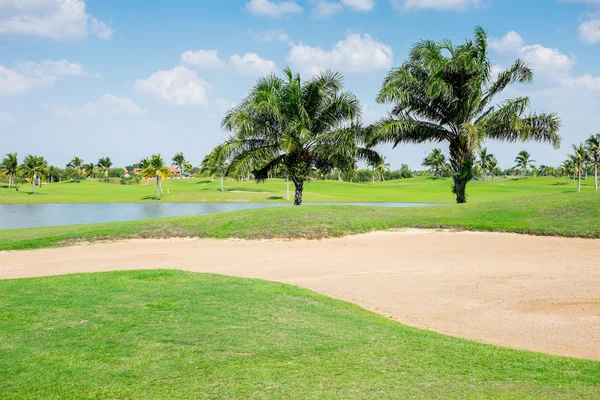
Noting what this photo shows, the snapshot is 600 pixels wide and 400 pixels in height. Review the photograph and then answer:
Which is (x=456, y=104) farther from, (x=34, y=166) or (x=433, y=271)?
(x=34, y=166)

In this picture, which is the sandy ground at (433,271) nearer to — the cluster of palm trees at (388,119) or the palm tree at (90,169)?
the cluster of palm trees at (388,119)

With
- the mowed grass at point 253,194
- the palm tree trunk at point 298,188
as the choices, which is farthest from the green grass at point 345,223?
the mowed grass at point 253,194

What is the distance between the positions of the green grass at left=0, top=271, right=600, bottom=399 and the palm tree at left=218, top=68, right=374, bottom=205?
63.8 feet

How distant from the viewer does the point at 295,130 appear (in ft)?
90.1

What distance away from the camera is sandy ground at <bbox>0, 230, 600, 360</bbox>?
926 cm

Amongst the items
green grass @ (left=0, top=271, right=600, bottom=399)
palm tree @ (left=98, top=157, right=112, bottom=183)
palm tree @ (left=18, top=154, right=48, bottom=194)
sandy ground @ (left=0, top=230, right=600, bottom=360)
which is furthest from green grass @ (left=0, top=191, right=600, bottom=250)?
palm tree @ (left=98, top=157, right=112, bottom=183)

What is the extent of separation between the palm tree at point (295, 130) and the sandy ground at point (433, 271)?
922 centimetres

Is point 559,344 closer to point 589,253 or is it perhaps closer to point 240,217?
point 589,253

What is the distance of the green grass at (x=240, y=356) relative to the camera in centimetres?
513

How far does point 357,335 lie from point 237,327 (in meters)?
1.72

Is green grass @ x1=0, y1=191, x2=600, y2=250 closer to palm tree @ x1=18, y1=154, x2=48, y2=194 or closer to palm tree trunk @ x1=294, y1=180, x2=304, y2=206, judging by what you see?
palm tree trunk @ x1=294, y1=180, x2=304, y2=206

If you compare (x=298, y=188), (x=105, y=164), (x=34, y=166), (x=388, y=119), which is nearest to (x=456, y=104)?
(x=388, y=119)

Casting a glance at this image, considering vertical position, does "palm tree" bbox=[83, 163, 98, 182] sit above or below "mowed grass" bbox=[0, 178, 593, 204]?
above

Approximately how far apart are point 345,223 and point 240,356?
15346 millimetres
